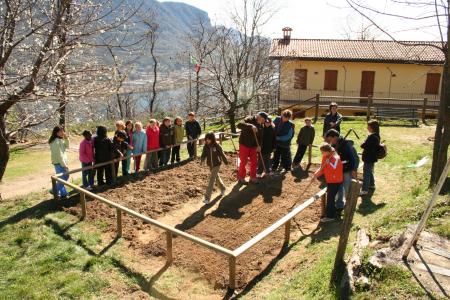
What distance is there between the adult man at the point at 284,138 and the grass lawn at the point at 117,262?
8.54 ft

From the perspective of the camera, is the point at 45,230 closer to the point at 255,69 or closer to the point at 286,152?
the point at 286,152

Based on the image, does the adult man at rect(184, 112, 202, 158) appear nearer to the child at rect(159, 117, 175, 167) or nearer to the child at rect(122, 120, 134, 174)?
the child at rect(159, 117, 175, 167)

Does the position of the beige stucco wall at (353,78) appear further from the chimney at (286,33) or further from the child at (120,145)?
the child at (120,145)

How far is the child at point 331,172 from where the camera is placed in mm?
6504

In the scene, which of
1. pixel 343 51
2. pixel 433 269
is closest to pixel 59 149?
pixel 433 269

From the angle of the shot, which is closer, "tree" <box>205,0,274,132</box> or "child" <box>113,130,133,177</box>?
"child" <box>113,130,133,177</box>

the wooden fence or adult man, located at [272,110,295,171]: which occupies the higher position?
adult man, located at [272,110,295,171]

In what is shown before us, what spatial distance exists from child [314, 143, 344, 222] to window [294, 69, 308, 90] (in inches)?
815

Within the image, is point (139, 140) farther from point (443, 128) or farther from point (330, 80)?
point (330, 80)

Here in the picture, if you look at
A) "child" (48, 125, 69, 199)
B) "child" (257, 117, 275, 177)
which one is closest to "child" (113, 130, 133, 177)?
"child" (48, 125, 69, 199)

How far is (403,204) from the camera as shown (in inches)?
266

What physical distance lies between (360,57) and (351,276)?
78.6ft

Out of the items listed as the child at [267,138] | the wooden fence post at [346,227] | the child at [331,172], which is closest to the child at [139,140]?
the child at [267,138]

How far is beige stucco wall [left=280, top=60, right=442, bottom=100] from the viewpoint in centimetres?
2555
